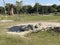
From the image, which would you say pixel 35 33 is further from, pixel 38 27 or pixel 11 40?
pixel 11 40

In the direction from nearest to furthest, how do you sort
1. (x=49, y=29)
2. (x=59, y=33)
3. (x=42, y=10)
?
(x=59, y=33) < (x=49, y=29) < (x=42, y=10)

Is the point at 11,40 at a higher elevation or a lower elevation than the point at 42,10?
higher

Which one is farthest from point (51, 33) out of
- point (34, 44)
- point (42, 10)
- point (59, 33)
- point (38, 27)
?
point (42, 10)

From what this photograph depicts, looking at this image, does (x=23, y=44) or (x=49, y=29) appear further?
(x=49, y=29)

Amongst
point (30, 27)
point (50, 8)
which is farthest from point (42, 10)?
point (30, 27)

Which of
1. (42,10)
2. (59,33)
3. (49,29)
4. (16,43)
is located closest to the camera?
(16,43)

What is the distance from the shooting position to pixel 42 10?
2206 inches

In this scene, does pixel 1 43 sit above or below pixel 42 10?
above

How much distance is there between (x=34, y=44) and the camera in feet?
27.4

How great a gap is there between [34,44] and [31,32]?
4173 mm

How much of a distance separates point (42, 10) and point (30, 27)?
140 feet

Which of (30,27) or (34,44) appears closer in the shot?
(34,44)

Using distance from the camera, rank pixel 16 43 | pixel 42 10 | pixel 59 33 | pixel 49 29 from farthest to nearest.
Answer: pixel 42 10 → pixel 49 29 → pixel 59 33 → pixel 16 43

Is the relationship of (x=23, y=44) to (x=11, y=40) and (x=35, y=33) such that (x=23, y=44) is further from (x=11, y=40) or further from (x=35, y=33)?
(x=35, y=33)
